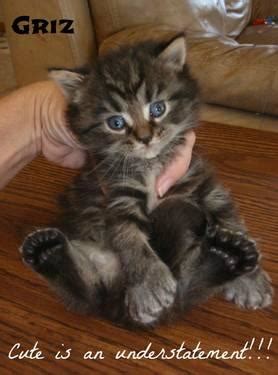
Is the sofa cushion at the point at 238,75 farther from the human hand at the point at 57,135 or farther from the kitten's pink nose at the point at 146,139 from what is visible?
the kitten's pink nose at the point at 146,139

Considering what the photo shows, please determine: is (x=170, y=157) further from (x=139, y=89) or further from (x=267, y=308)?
(x=267, y=308)

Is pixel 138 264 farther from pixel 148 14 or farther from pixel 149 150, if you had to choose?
pixel 148 14

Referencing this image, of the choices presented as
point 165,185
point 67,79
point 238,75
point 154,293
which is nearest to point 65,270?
point 154,293

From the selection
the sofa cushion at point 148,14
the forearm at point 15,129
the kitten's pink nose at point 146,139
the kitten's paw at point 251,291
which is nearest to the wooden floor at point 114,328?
the kitten's paw at point 251,291

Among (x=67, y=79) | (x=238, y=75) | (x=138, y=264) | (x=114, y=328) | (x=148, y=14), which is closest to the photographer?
(x=114, y=328)

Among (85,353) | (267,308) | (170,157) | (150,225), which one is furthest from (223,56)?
(85,353)

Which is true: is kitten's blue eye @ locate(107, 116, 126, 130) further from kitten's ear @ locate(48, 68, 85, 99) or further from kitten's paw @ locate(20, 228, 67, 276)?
kitten's paw @ locate(20, 228, 67, 276)

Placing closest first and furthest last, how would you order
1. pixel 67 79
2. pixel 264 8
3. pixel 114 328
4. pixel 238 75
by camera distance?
pixel 114 328, pixel 67 79, pixel 238 75, pixel 264 8

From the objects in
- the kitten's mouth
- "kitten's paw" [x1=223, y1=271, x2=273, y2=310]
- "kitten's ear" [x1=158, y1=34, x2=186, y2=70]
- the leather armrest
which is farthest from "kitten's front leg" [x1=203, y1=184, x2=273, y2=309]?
the leather armrest
